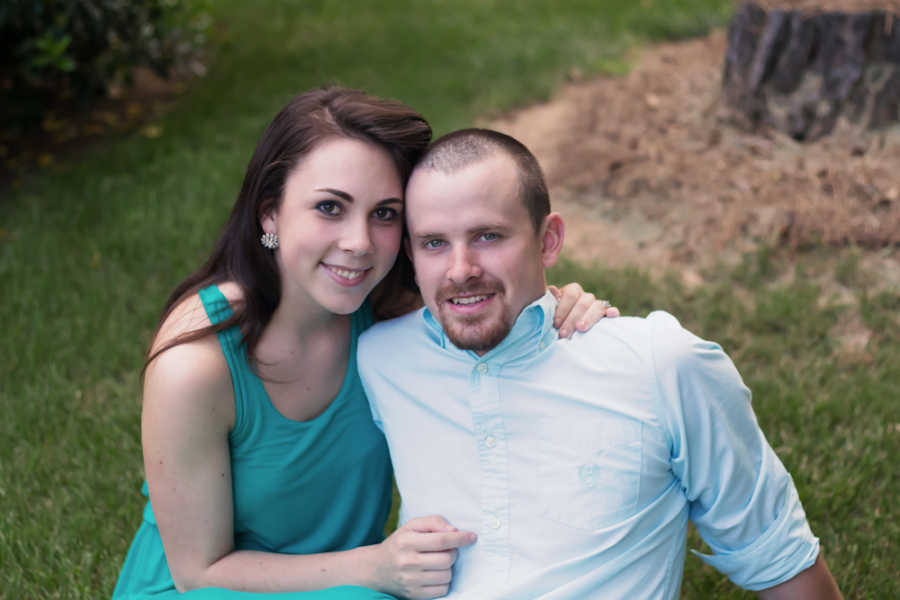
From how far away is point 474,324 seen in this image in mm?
2207

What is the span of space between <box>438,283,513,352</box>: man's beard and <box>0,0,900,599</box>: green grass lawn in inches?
51.1

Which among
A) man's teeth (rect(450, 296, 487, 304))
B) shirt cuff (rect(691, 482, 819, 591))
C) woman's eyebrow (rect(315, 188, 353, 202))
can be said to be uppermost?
woman's eyebrow (rect(315, 188, 353, 202))

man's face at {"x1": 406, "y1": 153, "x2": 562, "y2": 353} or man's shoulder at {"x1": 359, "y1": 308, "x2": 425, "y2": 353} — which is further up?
man's face at {"x1": 406, "y1": 153, "x2": 562, "y2": 353}

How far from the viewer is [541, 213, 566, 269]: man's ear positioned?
235 cm

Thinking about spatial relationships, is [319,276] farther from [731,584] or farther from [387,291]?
[731,584]

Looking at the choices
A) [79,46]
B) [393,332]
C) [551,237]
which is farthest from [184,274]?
[551,237]

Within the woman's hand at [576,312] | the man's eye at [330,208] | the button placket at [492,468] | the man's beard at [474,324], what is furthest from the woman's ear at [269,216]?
the woman's hand at [576,312]

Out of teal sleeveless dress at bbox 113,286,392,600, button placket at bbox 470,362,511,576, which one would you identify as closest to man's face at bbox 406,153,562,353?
button placket at bbox 470,362,511,576

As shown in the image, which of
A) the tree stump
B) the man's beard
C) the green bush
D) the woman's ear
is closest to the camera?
the man's beard

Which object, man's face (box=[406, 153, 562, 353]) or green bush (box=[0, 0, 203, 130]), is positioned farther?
green bush (box=[0, 0, 203, 130])

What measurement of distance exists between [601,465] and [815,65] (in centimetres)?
387

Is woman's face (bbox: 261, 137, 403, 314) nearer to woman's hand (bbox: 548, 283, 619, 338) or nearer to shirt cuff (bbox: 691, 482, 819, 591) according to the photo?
woman's hand (bbox: 548, 283, 619, 338)

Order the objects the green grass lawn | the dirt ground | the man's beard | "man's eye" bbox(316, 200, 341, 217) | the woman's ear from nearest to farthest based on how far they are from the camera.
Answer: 1. the man's beard
2. "man's eye" bbox(316, 200, 341, 217)
3. the woman's ear
4. the green grass lawn
5. the dirt ground

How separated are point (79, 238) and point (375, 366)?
11.1 ft
